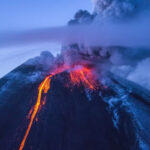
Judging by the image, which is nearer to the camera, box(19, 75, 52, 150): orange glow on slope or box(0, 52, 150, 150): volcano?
box(0, 52, 150, 150): volcano

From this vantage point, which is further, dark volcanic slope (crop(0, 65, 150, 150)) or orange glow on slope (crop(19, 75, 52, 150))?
orange glow on slope (crop(19, 75, 52, 150))

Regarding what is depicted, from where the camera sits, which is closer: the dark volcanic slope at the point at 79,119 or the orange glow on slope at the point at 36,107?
the dark volcanic slope at the point at 79,119

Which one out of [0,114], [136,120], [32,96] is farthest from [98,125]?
[0,114]

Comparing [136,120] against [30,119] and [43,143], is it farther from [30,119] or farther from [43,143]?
[30,119]

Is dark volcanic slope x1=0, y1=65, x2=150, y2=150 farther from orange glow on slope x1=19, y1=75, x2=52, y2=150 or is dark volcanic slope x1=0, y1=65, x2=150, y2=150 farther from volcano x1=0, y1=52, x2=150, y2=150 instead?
orange glow on slope x1=19, y1=75, x2=52, y2=150

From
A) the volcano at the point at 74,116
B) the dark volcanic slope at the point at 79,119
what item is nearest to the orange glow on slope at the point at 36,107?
the volcano at the point at 74,116

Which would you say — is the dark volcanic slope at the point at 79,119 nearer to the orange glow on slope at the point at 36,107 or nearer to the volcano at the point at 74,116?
the volcano at the point at 74,116

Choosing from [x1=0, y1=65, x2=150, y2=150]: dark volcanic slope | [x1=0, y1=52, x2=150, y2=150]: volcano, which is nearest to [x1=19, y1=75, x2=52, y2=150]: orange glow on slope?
[x1=0, y1=52, x2=150, y2=150]: volcano
